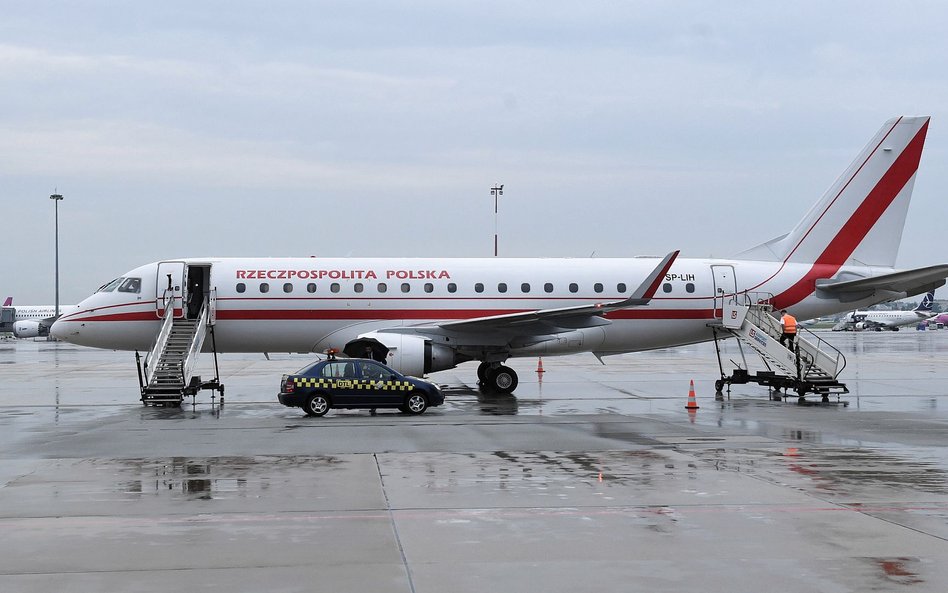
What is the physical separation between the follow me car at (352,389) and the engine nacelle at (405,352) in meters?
3.95

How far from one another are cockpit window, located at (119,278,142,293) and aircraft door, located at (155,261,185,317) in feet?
1.76

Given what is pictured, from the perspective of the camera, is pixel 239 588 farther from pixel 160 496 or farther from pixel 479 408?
pixel 479 408

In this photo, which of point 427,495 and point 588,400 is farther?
point 588,400

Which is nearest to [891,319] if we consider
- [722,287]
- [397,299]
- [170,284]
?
[722,287]

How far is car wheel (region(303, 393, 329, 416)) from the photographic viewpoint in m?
22.9

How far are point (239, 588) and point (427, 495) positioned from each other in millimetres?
4438

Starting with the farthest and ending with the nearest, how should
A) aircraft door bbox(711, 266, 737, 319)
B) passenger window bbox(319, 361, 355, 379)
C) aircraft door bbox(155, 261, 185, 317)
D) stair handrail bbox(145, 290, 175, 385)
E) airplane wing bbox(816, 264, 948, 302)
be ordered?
aircraft door bbox(711, 266, 737, 319)
aircraft door bbox(155, 261, 185, 317)
airplane wing bbox(816, 264, 948, 302)
stair handrail bbox(145, 290, 175, 385)
passenger window bbox(319, 361, 355, 379)

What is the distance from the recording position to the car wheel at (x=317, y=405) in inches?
902

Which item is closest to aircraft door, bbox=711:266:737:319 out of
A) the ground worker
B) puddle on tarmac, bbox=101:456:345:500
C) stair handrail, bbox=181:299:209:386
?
the ground worker

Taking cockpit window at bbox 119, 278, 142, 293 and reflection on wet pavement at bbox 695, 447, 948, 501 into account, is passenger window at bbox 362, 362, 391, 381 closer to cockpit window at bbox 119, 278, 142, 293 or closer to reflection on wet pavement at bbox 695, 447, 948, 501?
reflection on wet pavement at bbox 695, 447, 948, 501

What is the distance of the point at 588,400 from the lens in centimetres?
2712

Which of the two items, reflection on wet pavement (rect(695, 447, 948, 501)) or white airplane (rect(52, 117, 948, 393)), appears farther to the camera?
white airplane (rect(52, 117, 948, 393))

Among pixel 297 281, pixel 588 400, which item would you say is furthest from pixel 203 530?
pixel 297 281

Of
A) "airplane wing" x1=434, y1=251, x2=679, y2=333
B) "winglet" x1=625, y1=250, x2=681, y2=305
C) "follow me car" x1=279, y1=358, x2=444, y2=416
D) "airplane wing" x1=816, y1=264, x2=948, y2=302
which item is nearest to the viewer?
"follow me car" x1=279, y1=358, x2=444, y2=416
